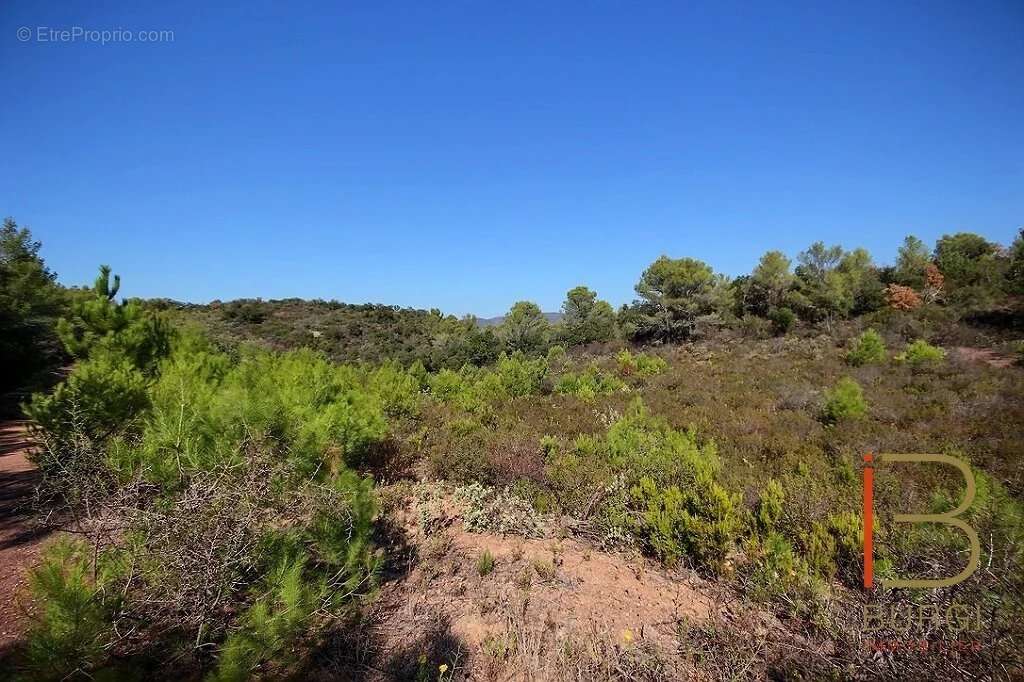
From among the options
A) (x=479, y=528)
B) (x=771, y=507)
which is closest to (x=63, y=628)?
(x=479, y=528)

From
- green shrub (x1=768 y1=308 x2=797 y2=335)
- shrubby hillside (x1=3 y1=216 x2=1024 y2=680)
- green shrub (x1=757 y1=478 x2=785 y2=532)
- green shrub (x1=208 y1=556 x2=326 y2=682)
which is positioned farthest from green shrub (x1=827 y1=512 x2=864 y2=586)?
green shrub (x1=768 y1=308 x2=797 y2=335)

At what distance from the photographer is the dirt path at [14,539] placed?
3074mm

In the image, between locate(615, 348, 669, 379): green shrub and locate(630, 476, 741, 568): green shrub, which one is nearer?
locate(630, 476, 741, 568): green shrub

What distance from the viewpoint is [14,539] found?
419cm

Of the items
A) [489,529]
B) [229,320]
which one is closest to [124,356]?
[489,529]

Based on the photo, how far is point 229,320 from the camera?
3077 centimetres

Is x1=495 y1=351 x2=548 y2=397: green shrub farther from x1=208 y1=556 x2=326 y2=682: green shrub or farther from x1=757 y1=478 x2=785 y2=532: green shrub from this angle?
x1=208 y1=556 x2=326 y2=682: green shrub

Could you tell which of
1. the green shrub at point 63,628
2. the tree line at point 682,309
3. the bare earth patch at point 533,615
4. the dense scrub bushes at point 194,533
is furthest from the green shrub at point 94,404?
the tree line at point 682,309

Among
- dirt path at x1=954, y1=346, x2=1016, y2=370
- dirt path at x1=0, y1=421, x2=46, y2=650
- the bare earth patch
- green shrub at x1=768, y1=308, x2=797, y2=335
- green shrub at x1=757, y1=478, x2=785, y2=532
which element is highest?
green shrub at x1=768, y1=308, x2=797, y2=335

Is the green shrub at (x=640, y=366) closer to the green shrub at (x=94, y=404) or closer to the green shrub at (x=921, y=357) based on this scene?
the green shrub at (x=921, y=357)

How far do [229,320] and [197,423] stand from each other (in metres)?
32.5

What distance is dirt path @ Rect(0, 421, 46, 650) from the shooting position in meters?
3.07

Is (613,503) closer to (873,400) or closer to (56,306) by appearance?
(873,400)

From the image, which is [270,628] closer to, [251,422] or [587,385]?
[251,422]
